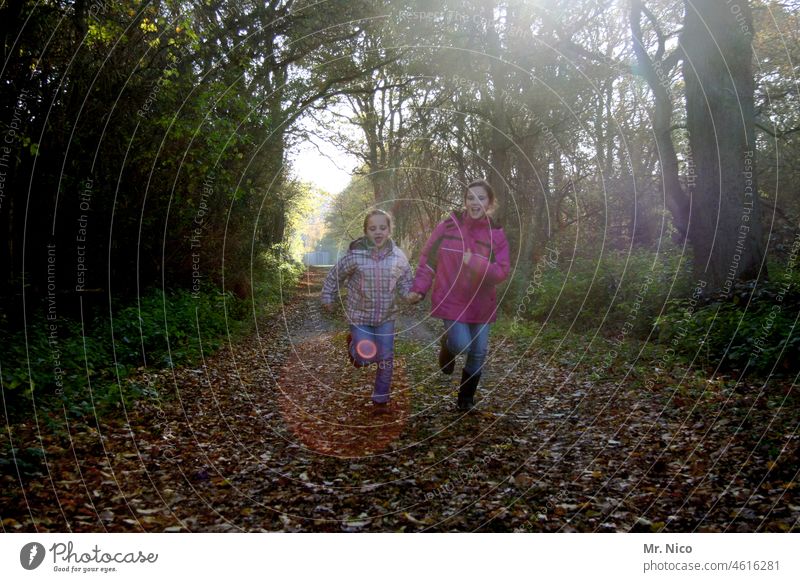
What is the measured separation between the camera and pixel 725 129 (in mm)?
10328

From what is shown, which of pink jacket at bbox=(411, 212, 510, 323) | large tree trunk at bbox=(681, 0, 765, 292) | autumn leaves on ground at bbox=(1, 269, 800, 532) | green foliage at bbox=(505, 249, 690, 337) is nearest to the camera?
autumn leaves on ground at bbox=(1, 269, 800, 532)

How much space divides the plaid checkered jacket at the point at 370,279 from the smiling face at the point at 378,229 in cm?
14

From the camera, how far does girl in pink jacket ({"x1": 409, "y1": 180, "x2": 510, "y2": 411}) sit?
6.70m

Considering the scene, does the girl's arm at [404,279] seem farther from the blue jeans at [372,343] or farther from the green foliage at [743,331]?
the green foliage at [743,331]

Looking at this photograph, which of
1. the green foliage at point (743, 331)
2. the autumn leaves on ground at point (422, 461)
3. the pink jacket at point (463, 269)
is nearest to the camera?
the autumn leaves on ground at point (422, 461)

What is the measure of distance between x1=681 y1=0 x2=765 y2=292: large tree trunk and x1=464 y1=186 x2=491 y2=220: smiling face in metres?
5.85

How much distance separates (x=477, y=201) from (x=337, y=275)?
6.70 feet

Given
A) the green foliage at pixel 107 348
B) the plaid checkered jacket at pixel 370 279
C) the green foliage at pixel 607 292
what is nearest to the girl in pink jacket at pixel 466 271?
the plaid checkered jacket at pixel 370 279

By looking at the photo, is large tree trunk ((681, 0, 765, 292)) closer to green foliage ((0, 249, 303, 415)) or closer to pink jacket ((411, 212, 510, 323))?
pink jacket ((411, 212, 510, 323))

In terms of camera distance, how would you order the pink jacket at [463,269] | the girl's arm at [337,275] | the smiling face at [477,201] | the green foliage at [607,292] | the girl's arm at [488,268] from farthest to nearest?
the green foliage at [607,292] → the girl's arm at [337,275] → the pink jacket at [463,269] → the girl's arm at [488,268] → the smiling face at [477,201]

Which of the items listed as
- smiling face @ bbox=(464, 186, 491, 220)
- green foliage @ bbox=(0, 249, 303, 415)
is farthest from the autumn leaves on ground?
smiling face @ bbox=(464, 186, 491, 220)

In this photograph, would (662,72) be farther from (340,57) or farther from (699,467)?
(699,467)

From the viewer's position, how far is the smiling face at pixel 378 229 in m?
6.97

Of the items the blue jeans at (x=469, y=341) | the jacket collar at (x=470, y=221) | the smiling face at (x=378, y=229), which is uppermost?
the jacket collar at (x=470, y=221)
